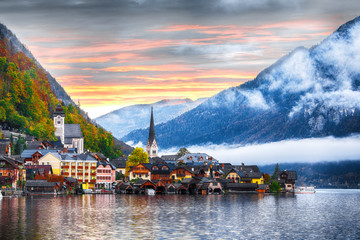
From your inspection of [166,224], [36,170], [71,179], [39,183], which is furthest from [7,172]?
[166,224]

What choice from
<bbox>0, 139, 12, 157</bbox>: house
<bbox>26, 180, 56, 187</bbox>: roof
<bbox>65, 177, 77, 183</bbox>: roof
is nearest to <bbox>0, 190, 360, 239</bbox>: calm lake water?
<bbox>26, 180, 56, 187</bbox>: roof

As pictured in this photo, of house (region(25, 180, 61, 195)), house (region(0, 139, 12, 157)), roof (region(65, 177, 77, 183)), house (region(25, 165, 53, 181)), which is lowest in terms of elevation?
house (region(25, 180, 61, 195))

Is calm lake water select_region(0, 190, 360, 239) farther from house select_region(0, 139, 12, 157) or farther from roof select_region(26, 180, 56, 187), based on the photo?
house select_region(0, 139, 12, 157)

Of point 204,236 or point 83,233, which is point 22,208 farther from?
point 204,236

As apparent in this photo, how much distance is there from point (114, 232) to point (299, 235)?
22.5 m

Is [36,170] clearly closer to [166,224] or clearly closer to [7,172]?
[7,172]

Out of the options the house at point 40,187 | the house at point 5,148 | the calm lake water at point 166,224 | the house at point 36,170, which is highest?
the house at point 5,148

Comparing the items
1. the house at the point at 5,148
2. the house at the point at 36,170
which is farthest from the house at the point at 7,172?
the house at the point at 5,148

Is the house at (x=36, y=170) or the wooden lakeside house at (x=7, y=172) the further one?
the house at (x=36, y=170)

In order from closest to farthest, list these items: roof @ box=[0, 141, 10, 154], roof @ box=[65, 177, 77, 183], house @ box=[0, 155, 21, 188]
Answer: house @ box=[0, 155, 21, 188], roof @ box=[0, 141, 10, 154], roof @ box=[65, 177, 77, 183]

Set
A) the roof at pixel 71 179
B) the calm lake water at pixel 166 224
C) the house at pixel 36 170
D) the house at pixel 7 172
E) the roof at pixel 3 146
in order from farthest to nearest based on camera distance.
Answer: the roof at pixel 71 179, the roof at pixel 3 146, the house at pixel 36 170, the house at pixel 7 172, the calm lake water at pixel 166 224

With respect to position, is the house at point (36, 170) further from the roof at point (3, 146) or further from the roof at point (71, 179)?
the roof at point (3, 146)

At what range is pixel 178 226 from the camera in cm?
8475

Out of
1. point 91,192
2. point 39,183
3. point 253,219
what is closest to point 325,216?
point 253,219
